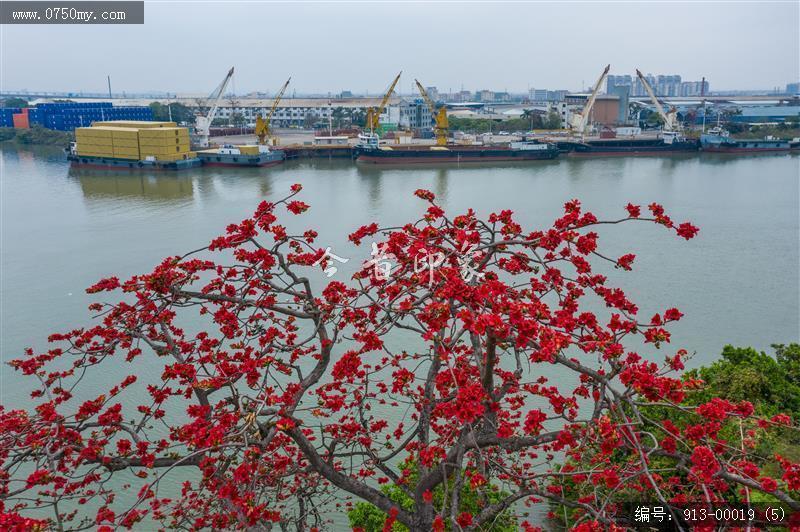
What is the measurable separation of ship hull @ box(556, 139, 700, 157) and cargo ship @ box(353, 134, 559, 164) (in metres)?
1.81

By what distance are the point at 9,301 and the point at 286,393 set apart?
19.4 ft

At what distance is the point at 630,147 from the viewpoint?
2278cm

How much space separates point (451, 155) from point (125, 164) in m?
10.5

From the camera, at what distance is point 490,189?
46.3ft

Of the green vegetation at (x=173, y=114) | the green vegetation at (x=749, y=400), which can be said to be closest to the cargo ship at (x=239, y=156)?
the green vegetation at (x=749, y=400)

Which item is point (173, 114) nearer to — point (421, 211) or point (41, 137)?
point (41, 137)

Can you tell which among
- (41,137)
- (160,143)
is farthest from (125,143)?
(41,137)

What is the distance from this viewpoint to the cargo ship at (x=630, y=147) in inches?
876

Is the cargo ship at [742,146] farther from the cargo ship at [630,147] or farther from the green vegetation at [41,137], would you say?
the green vegetation at [41,137]

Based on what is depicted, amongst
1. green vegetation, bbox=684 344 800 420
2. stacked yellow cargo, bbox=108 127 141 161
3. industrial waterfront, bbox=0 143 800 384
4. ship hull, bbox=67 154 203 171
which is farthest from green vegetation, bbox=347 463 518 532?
stacked yellow cargo, bbox=108 127 141 161

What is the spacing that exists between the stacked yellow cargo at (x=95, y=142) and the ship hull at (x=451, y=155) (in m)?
8.03

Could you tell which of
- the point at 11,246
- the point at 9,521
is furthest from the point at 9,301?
the point at 9,521

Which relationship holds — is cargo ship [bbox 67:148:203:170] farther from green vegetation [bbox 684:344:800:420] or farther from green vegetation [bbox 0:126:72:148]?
green vegetation [bbox 684:344:800:420]

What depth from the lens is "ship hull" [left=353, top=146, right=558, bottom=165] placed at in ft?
65.7
